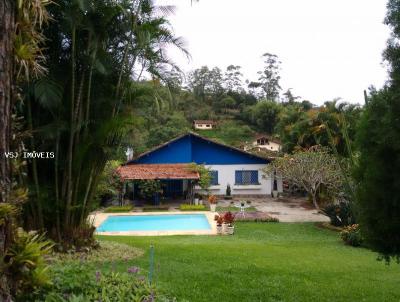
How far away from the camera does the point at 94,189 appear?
9.47m

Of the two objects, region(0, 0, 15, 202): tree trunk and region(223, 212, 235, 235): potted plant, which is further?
region(223, 212, 235, 235): potted plant

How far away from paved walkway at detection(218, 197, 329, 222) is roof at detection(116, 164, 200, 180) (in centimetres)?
286

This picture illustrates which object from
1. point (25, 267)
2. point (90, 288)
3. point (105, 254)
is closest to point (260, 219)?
point (105, 254)

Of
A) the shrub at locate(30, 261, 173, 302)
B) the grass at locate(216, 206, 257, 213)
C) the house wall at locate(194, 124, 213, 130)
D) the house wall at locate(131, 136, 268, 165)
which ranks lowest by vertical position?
the grass at locate(216, 206, 257, 213)

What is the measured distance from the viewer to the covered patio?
2511 centimetres

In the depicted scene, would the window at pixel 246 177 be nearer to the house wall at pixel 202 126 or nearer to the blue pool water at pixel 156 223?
the blue pool water at pixel 156 223

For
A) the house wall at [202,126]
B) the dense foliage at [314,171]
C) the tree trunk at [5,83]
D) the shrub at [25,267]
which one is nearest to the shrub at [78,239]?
the shrub at [25,267]

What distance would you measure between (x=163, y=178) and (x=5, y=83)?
21914 mm

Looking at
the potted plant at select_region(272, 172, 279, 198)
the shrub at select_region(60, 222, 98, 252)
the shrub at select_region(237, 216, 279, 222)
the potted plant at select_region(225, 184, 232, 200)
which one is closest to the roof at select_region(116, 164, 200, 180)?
the potted plant at select_region(225, 184, 232, 200)

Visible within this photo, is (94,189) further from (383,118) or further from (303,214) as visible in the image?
(303,214)

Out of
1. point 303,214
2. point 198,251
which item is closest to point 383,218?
point 198,251

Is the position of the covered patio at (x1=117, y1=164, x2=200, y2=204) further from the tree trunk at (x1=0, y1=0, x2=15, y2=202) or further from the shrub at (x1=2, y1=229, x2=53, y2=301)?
the tree trunk at (x1=0, y1=0, x2=15, y2=202)

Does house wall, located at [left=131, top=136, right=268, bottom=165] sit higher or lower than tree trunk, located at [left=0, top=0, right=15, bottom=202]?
higher

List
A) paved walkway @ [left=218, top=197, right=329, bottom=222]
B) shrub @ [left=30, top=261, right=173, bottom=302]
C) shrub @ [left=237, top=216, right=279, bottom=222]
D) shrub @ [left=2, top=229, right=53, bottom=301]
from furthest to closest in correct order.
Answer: paved walkway @ [left=218, top=197, right=329, bottom=222] → shrub @ [left=237, top=216, right=279, bottom=222] → shrub @ [left=30, top=261, right=173, bottom=302] → shrub @ [left=2, top=229, right=53, bottom=301]
